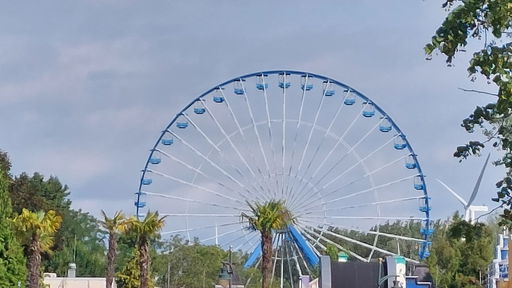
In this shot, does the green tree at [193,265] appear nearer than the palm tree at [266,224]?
No

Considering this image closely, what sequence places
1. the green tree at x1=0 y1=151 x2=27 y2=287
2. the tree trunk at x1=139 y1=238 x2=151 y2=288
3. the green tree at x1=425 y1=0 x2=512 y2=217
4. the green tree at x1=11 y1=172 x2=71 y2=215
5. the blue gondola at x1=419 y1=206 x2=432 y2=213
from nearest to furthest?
1. the green tree at x1=425 y1=0 x2=512 y2=217
2. the green tree at x1=0 y1=151 x2=27 y2=287
3. the tree trunk at x1=139 y1=238 x2=151 y2=288
4. the blue gondola at x1=419 y1=206 x2=432 y2=213
5. the green tree at x1=11 y1=172 x2=71 y2=215

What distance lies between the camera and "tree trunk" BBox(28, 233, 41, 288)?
47219mm

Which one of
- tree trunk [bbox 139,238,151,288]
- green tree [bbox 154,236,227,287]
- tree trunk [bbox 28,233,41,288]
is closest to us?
tree trunk [bbox 28,233,41,288]

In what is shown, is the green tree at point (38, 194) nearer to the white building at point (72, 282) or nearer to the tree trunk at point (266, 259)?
the white building at point (72, 282)

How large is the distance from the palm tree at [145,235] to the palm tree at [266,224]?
659 centimetres

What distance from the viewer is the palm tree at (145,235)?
50750mm

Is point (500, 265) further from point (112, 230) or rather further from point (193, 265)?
point (193, 265)

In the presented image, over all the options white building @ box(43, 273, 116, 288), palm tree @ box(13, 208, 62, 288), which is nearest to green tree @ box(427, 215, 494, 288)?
palm tree @ box(13, 208, 62, 288)

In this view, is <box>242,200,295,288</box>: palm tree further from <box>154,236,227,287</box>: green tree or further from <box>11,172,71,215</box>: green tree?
<box>154,236,227,287</box>: green tree

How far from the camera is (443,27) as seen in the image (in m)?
13.8

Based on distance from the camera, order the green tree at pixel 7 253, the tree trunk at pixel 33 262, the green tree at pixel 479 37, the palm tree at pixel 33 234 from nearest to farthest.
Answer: the green tree at pixel 479 37
the green tree at pixel 7 253
the tree trunk at pixel 33 262
the palm tree at pixel 33 234

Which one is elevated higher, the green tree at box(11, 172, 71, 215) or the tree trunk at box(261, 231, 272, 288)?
the green tree at box(11, 172, 71, 215)

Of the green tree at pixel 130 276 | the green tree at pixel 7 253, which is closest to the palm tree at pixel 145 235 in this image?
the green tree at pixel 130 276

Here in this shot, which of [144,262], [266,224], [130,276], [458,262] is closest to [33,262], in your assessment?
[144,262]
